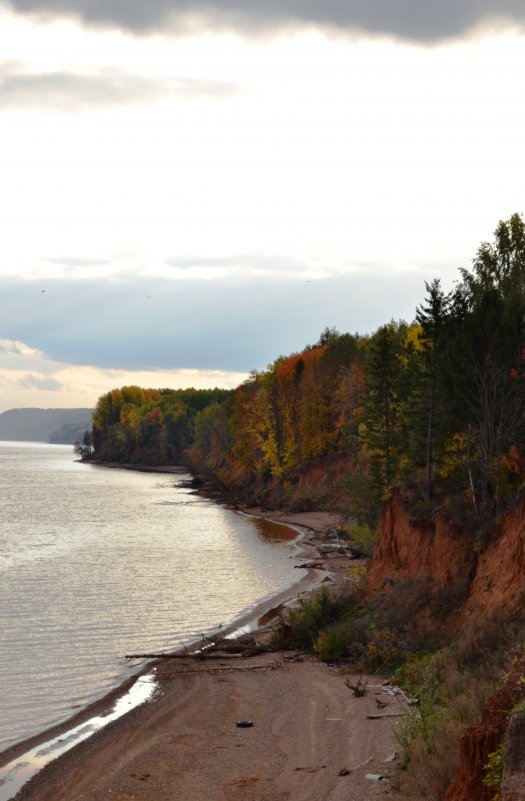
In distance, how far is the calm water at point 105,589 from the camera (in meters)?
26.2

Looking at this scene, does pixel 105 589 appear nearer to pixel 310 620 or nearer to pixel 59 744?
pixel 310 620

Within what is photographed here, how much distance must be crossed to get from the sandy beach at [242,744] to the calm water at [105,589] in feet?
10.3

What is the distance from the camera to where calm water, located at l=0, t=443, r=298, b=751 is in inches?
1032

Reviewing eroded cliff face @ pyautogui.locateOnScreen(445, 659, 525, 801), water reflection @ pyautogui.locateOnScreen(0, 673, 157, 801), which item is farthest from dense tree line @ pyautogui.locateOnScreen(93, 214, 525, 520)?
eroded cliff face @ pyautogui.locateOnScreen(445, 659, 525, 801)

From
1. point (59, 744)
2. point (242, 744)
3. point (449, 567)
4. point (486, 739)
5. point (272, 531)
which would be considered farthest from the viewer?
point (272, 531)

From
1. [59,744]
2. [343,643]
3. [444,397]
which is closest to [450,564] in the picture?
[343,643]

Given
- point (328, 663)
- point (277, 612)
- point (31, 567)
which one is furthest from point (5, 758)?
point (31, 567)

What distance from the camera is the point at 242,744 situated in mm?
19312

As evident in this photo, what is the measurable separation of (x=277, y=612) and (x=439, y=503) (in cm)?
1027

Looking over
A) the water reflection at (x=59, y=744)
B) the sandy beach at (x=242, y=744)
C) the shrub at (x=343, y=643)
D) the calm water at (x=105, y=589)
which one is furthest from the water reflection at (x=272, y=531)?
the water reflection at (x=59, y=744)

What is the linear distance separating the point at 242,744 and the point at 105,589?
24.3 m

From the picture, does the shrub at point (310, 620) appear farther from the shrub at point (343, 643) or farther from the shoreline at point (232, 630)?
the shoreline at point (232, 630)

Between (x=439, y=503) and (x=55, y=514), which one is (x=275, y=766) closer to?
(x=439, y=503)

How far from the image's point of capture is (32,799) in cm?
1698
